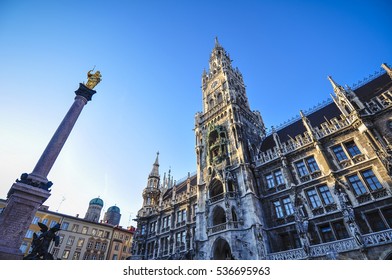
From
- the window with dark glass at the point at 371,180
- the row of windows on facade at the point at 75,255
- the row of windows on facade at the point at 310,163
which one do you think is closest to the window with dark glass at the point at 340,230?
the window with dark glass at the point at 371,180

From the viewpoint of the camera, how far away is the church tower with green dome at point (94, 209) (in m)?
70.3

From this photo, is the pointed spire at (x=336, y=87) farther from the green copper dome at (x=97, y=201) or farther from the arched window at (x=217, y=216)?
the green copper dome at (x=97, y=201)

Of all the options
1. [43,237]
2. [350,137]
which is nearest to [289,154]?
[350,137]

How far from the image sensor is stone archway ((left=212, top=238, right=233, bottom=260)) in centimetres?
2055

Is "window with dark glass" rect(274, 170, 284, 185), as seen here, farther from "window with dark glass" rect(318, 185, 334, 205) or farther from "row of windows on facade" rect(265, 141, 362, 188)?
"window with dark glass" rect(318, 185, 334, 205)

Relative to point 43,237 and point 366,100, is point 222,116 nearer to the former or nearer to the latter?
point 366,100

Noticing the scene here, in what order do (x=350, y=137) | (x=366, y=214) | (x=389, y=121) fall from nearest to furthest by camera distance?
(x=366, y=214) < (x=389, y=121) < (x=350, y=137)

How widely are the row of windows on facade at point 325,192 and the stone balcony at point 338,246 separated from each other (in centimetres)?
338

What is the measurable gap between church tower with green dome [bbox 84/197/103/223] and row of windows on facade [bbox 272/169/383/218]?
2699 inches

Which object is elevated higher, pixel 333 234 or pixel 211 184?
pixel 211 184

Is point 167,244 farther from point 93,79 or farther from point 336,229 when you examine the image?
point 93,79

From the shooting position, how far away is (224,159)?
86.0 ft
